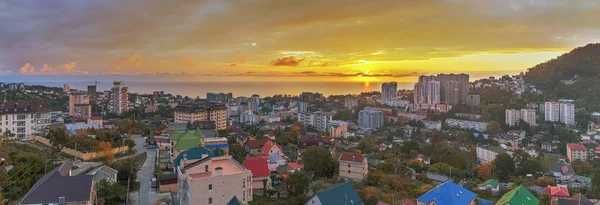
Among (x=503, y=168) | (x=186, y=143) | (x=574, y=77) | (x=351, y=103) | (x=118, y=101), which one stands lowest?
(x=503, y=168)

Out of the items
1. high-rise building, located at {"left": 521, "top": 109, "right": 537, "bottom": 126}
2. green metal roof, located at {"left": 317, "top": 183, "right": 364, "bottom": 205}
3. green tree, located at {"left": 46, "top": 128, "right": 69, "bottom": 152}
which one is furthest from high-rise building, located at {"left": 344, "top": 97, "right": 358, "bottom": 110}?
green metal roof, located at {"left": 317, "top": 183, "right": 364, "bottom": 205}

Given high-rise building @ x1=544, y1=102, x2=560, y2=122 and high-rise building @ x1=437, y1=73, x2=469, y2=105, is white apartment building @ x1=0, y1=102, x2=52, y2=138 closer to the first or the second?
high-rise building @ x1=544, y1=102, x2=560, y2=122

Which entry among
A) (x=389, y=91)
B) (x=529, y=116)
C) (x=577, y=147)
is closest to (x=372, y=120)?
(x=529, y=116)

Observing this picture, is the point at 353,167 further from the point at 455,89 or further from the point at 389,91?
the point at 389,91

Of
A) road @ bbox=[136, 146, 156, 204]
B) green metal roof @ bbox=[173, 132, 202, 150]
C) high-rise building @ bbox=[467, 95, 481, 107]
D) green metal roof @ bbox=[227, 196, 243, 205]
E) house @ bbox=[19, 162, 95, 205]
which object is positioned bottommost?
road @ bbox=[136, 146, 156, 204]

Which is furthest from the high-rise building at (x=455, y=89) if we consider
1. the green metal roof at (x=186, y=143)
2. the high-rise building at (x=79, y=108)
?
the high-rise building at (x=79, y=108)

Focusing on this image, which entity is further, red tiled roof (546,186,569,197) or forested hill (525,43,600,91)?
forested hill (525,43,600,91)

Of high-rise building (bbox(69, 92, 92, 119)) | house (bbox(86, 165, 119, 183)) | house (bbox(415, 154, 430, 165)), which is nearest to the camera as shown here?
house (bbox(86, 165, 119, 183))
